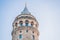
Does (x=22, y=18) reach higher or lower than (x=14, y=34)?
higher

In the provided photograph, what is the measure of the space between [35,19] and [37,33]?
3.76 meters

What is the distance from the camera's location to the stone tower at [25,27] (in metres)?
49.3

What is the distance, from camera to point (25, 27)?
50.1 meters

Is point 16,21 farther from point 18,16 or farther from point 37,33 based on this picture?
point 37,33

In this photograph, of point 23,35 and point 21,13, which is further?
point 21,13

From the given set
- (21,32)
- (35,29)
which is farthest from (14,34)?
(35,29)

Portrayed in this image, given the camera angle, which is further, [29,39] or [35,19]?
[35,19]

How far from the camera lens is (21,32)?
49.8 m

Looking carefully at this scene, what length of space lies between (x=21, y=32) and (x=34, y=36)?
9.97 ft

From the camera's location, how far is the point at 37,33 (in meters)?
51.2

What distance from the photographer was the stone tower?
4931 centimetres

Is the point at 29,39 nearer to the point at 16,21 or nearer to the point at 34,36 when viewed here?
the point at 34,36

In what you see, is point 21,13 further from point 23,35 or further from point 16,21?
point 23,35

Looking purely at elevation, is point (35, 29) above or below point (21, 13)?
below
